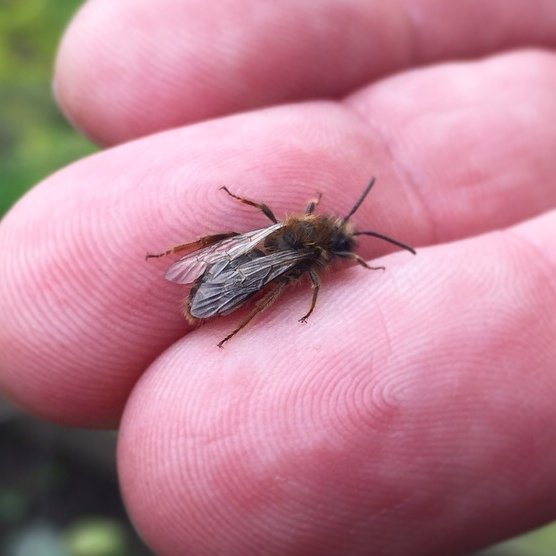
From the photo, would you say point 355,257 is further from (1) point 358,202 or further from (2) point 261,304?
(2) point 261,304

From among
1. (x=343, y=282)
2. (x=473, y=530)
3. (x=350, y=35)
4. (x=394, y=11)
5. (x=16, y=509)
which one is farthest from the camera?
(x=16, y=509)

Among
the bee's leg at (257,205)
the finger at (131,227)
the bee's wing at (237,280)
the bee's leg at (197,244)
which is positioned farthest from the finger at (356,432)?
the bee's leg at (257,205)

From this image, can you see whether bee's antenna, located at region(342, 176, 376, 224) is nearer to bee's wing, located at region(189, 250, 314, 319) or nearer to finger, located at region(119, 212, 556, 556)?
bee's wing, located at region(189, 250, 314, 319)

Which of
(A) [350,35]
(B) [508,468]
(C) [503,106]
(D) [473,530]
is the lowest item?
(D) [473,530]

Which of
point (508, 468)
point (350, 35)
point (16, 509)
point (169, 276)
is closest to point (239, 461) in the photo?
point (169, 276)

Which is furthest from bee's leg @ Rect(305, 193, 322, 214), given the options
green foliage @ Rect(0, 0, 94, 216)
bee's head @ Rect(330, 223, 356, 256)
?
green foliage @ Rect(0, 0, 94, 216)

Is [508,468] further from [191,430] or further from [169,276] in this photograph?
[169,276]

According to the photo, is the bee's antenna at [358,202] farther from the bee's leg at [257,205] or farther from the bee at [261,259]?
the bee's leg at [257,205]
